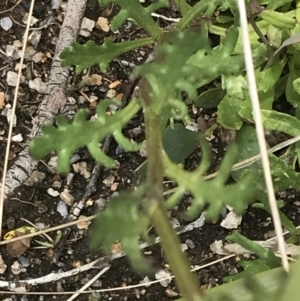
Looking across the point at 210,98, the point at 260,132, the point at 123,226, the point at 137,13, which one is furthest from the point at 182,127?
the point at 123,226

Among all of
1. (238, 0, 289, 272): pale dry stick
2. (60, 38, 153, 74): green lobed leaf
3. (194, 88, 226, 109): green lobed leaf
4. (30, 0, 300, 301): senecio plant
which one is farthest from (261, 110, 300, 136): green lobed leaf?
(238, 0, 289, 272): pale dry stick

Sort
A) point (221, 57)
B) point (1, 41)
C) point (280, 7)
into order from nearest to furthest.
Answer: point (221, 57) < point (280, 7) < point (1, 41)

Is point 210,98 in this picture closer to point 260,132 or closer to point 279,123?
point 279,123

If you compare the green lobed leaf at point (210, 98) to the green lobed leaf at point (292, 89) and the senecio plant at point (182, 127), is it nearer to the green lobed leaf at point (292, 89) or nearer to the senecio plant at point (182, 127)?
the senecio plant at point (182, 127)

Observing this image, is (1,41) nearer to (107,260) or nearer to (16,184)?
(16,184)

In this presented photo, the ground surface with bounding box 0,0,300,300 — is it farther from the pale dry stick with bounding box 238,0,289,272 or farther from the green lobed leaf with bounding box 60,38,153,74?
the pale dry stick with bounding box 238,0,289,272

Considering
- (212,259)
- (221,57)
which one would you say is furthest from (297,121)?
(221,57)

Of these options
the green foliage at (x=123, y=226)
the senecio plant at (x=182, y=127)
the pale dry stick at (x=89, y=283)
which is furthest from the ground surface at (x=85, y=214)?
the green foliage at (x=123, y=226)
